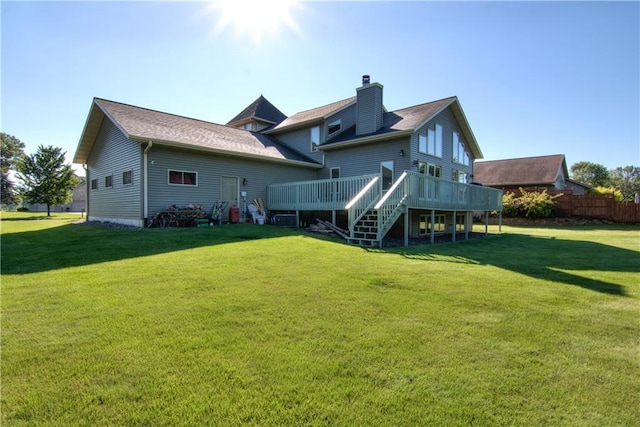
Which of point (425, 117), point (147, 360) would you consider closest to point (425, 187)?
point (425, 117)

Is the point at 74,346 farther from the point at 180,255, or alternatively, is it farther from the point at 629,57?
the point at 629,57

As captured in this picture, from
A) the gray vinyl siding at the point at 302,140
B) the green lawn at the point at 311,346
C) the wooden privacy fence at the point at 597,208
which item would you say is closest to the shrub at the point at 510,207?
the wooden privacy fence at the point at 597,208

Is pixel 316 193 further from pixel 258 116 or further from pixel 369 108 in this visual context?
pixel 258 116

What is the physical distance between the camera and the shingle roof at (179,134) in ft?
39.9

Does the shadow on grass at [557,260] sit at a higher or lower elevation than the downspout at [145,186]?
lower

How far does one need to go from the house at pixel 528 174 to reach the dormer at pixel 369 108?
1903 centimetres

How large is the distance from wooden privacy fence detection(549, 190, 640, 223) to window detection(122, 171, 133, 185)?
2708 cm

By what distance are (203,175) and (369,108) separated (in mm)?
8548

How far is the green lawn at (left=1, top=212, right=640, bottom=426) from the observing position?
6.66 ft

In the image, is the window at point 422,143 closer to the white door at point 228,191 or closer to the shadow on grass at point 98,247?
the shadow on grass at point 98,247

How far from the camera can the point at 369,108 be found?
52.2 ft

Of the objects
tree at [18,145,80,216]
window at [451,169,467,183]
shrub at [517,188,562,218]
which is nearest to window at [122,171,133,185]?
window at [451,169,467,183]

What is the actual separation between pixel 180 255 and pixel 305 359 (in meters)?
4.93

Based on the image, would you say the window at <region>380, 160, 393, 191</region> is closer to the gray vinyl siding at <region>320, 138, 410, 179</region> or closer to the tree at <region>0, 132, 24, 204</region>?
the gray vinyl siding at <region>320, 138, 410, 179</region>
